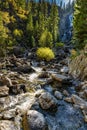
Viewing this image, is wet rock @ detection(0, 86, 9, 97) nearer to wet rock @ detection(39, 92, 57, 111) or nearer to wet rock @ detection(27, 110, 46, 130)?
wet rock @ detection(39, 92, 57, 111)

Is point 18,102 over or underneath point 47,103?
underneath

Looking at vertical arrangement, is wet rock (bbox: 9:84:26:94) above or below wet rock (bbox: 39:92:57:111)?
below

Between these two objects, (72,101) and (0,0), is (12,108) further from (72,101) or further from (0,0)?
(0,0)

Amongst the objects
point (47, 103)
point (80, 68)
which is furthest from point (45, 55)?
point (47, 103)

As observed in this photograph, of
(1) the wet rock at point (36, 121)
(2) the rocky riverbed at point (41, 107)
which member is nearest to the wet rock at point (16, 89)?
(2) the rocky riverbed at point (41, 107)

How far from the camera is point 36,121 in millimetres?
15047

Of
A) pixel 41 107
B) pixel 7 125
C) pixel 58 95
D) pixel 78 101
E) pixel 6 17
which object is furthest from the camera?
pixel 6 17

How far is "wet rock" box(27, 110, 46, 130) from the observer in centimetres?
1462

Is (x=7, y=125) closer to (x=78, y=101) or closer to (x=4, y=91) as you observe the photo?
(x=78, y=101)

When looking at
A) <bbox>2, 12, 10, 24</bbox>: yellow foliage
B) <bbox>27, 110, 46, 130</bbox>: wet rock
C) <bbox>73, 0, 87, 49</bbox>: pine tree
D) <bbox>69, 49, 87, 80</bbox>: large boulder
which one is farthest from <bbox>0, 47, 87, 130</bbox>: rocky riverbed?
<bbox>2, 12, 10, 24</bbox>: yellow foliage

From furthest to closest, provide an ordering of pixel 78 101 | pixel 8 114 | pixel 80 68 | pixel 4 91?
pixel 80 68 < pixel 4 91 < pixel 78 101 < pixel 8 114

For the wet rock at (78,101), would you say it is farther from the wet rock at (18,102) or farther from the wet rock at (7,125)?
the wet rock at (7,125)

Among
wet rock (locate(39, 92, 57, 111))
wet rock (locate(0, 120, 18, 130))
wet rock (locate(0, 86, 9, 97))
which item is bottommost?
wet rock (locate(0, 86, 9, 97))

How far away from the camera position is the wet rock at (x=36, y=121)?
48.0 ft
